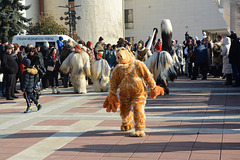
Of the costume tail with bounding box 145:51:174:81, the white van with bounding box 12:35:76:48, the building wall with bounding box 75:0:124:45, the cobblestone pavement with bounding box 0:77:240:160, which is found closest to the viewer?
the cobblestone pavement with bounding box 0:77:240:160

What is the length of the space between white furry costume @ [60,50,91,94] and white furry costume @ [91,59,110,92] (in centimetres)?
34

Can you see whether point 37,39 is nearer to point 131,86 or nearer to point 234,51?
point 234,51

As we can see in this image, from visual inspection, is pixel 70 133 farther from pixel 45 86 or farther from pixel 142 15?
pixel 142 15

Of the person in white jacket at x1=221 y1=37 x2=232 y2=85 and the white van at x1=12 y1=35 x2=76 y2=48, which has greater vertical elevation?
the white van at x1=12 y1=35 x2=76 y2=48

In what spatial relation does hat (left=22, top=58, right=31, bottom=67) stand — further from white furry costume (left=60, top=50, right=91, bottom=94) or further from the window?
the window

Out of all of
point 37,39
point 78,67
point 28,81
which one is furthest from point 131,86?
point 37,39

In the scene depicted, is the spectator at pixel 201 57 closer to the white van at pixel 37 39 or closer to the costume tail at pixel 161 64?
the costume tail at pixel 161 64

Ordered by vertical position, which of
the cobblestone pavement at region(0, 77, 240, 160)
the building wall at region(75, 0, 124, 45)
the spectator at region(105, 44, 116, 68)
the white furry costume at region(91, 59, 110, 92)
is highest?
the building wall at region(75, 0, 124, 45)

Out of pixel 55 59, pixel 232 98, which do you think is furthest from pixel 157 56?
pixel 55 59

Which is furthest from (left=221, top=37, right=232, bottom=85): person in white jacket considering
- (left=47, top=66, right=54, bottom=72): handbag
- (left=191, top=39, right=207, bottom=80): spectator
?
(left=47, top=66, right=54, bottom=72): handbag

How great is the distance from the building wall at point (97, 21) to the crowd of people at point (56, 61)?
86.2 feet

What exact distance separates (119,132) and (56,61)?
7.86m

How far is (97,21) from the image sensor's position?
153 ft

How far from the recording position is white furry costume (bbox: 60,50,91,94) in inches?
528
